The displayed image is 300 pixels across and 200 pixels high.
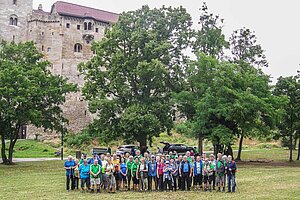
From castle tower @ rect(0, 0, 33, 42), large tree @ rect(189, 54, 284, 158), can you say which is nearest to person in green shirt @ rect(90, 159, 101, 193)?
large tree @ rect(189, 54, 284, 158)

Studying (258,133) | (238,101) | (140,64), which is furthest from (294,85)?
(140,64)

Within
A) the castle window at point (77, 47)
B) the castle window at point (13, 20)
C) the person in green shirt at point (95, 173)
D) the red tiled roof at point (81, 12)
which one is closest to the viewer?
the person in green shirt at point (95, 173)

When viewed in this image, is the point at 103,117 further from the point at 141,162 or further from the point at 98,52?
the point at 141,162

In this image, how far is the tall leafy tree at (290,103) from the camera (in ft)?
123

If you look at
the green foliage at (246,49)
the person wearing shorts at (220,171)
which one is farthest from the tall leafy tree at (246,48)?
the person wearing shorts at (220,171)

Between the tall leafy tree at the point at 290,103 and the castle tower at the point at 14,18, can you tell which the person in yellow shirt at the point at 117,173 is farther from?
the castle tower at the point at 14,18

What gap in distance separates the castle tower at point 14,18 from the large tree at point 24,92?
32346 millimetres

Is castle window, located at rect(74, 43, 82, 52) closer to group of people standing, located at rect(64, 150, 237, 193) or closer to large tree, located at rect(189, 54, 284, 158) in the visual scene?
large tree, located at rect(189, 54, 284, 158)

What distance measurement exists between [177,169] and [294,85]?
23.7 meters

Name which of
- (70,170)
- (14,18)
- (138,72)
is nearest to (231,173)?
(70,170)

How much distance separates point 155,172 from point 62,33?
5945cm

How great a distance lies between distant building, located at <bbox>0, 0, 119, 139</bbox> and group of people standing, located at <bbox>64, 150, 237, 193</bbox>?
159 ft

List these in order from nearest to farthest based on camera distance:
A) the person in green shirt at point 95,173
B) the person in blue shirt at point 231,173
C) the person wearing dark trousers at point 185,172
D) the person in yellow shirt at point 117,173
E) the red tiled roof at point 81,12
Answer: the person in green shirt at point 95,173
the person in blue shirt at point 231,173
the person wearing dark trousers at point 185,172
the person in yellow shirt at point 117,173
the red tiled roof at point 81,12

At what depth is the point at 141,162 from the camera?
1795cm
